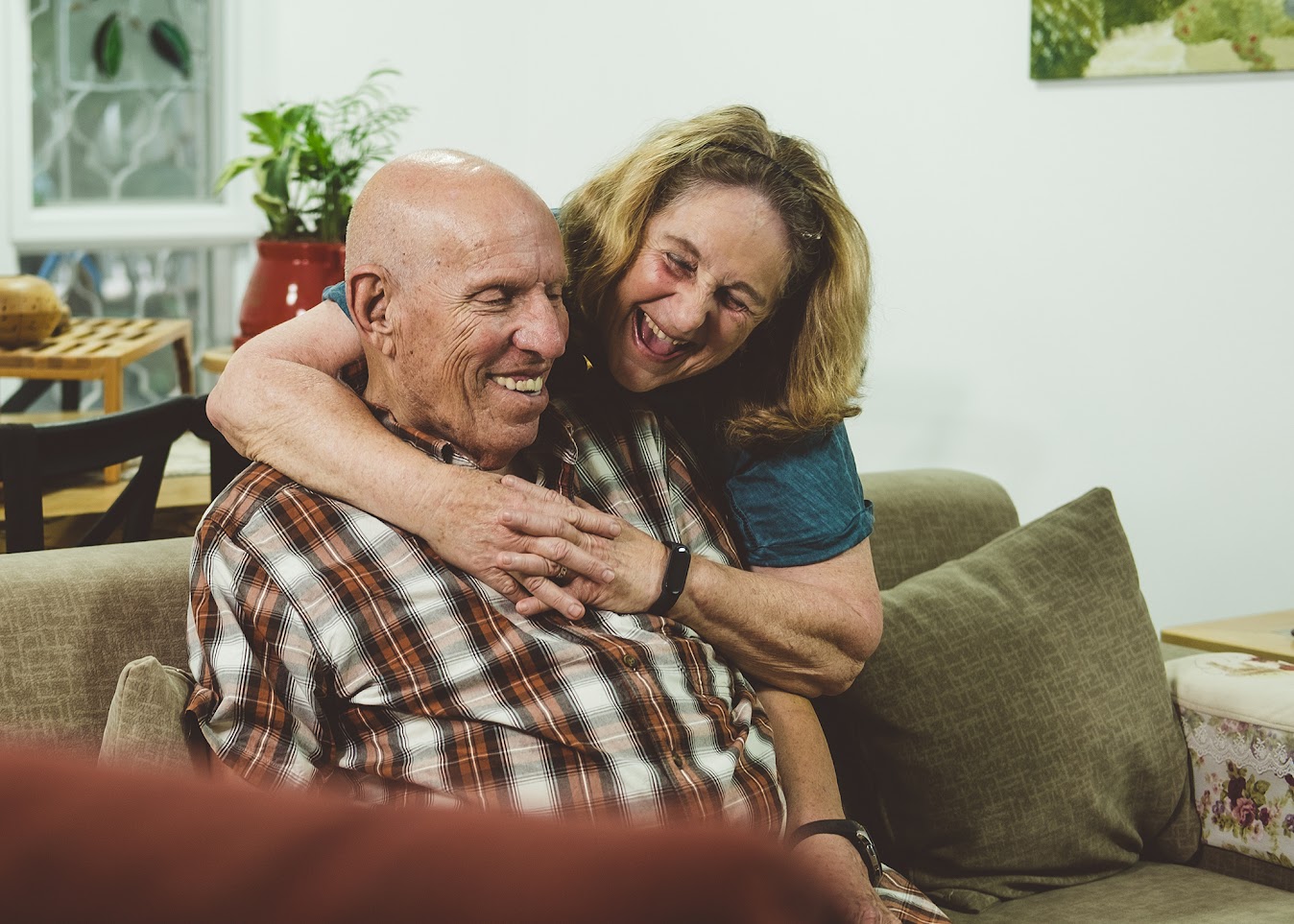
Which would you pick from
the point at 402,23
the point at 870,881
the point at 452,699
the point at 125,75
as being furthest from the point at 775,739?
the point at 125,75

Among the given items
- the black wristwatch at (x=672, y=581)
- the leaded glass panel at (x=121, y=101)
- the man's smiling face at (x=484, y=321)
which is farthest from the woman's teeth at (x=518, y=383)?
the leaded glass panel at (x=121, y=101)

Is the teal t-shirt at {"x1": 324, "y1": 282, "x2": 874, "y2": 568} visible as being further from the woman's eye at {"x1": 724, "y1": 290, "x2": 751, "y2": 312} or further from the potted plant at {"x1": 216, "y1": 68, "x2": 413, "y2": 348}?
the potted plant at {"x1": 216, "y1": 68, "x2": 413, "y2": 348}

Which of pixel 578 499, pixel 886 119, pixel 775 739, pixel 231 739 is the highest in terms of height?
pixel 886 119

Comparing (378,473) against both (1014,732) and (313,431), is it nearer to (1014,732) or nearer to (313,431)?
(313,431)

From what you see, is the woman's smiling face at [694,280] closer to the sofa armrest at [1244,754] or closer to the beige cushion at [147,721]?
the beige cushion at [147,721]

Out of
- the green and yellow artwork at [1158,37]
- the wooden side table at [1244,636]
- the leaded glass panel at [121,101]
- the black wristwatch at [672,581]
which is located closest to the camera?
the black wristwatch at [672,581]

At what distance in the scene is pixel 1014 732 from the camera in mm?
1790

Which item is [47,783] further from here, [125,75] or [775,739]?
[125,75]

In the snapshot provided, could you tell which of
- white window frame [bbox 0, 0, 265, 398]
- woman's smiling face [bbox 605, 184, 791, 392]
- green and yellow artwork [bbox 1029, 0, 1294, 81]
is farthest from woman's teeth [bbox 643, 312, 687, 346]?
white window frame [bbox 0, 0, 265, 398]

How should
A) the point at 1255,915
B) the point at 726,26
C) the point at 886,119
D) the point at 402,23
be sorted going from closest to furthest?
the point at 1255,915, the point at 886,119, the point at 726,26, the point at 402,23

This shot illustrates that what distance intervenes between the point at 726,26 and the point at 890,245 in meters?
0.69

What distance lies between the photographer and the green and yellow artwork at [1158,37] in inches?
104

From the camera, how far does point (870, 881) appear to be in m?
1.52

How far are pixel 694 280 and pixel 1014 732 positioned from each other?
74 centimetres
